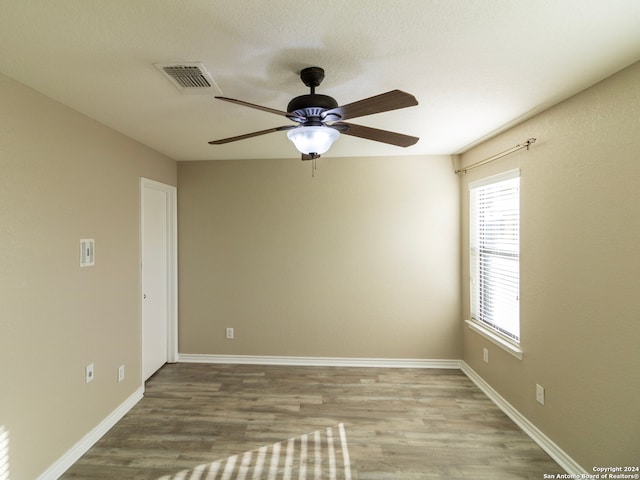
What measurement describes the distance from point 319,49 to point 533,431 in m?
2.99

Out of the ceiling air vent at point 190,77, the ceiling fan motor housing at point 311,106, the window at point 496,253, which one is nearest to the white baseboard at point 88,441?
the ceiling air vent at point 190,77

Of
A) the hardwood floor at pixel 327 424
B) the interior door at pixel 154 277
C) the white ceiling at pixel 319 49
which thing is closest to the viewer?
the white ceiling at pixel 319 49

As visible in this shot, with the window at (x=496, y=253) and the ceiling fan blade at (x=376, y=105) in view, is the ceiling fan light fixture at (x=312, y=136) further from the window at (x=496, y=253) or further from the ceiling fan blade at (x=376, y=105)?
the window at (x=496, y=253)

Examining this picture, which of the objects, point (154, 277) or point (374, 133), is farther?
point (154, 277)

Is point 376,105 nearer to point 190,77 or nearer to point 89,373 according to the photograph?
point 190,77

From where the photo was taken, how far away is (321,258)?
146 inches

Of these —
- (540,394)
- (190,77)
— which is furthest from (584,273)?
(190,77)

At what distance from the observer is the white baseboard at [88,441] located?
6.59 feet

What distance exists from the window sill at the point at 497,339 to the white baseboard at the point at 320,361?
2.03 ft

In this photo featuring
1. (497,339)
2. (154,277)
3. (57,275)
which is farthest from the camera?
(154,277)

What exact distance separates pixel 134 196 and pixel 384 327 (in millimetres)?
2982

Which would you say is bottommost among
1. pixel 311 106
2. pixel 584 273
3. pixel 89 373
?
pixel 89 373

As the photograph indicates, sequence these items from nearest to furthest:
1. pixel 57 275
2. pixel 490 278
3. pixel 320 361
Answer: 1. pixel 57 275
2. pixel 490 278
3. pixel 320 361

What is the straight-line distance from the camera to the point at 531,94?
1980 mm
